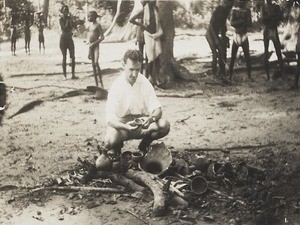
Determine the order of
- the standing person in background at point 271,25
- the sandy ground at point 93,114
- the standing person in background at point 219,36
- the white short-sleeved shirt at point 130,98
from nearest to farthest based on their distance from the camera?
the white short-sleeved shirt at point 130,98 → the sandy ground at point 93,114 → the standing person in background at point 271,25 → the standing person in background at point 219,36

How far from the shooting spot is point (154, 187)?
3154 millimetres

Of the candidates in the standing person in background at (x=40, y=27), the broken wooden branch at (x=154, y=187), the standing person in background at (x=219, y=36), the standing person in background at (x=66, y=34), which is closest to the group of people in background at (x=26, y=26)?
the standing person in background at (x=40, y=27)

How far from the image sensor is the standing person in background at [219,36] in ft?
16.3

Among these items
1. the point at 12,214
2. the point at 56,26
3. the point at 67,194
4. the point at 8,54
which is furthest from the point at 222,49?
the point at 12,214

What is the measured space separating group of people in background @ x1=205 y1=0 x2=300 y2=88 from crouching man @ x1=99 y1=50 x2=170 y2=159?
171 centimetres

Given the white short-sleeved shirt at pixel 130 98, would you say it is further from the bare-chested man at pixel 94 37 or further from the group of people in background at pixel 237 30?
the group of people in background at pixel 237 30

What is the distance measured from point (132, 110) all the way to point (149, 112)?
137mm

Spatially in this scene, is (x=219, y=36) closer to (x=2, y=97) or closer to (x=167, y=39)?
(x=167, y=39)

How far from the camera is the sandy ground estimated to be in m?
4.04

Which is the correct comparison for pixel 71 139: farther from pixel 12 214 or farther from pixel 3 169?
pixel 12 214

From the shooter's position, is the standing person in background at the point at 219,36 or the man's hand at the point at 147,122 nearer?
the man's hand at the point at 147,122

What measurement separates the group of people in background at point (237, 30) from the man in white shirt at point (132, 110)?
5.62 ft

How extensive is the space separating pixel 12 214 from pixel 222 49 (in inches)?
122

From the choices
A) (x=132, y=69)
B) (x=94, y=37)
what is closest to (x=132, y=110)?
(x=132, y=69)
